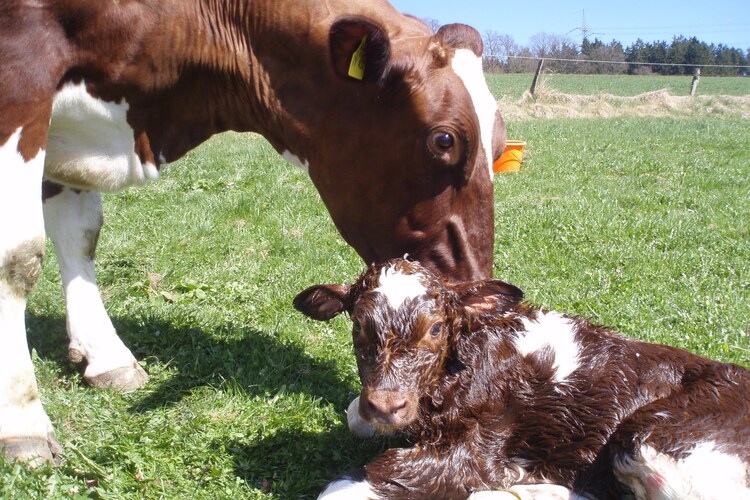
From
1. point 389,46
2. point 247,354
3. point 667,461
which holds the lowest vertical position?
point 247,354

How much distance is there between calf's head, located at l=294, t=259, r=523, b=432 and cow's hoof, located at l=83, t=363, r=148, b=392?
4.12ft

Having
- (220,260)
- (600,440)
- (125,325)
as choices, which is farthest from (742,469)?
(220,260)

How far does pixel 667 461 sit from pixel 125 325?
3.43m

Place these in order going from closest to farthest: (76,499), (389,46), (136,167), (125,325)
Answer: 1. (76,499)
2. (389,46)
3. (136,167)
4. (125,325)

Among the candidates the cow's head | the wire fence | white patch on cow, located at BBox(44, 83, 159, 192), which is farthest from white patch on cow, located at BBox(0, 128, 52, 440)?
the wire fence

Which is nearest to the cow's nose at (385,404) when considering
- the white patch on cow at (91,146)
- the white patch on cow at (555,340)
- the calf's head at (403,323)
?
the calf's head at (403,323)

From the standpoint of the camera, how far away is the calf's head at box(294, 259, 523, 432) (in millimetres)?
2676

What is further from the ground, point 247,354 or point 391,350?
point 391,350

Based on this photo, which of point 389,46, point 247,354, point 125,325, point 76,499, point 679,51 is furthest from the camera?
point 679,51

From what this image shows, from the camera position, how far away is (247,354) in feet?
13.9

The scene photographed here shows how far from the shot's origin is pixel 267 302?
5.04 m

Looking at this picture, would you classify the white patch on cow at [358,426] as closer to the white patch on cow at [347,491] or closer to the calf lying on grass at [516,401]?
the calf lying on grass at [516,401]

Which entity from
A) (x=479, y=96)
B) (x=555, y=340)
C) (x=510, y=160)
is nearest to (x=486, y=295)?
(x=555, y=340)

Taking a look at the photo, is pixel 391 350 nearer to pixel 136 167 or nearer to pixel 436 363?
pixel 436 363
